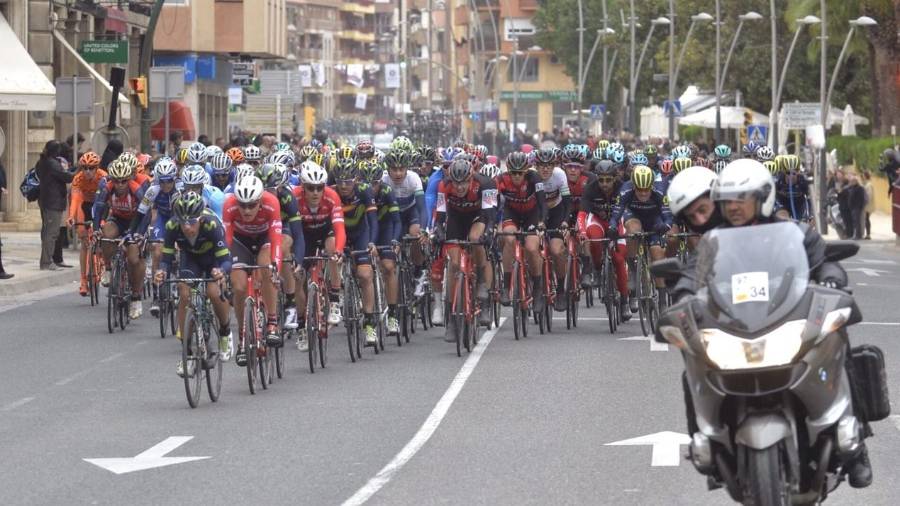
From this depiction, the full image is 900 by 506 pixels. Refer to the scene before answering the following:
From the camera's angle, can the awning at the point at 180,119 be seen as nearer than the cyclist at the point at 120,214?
No

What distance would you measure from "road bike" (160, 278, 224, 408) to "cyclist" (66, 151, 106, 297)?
931 cm

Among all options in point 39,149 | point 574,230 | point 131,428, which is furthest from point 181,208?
point 39,149

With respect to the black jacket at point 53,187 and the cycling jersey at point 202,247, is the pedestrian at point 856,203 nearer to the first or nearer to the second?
the black jacket at point 53,187

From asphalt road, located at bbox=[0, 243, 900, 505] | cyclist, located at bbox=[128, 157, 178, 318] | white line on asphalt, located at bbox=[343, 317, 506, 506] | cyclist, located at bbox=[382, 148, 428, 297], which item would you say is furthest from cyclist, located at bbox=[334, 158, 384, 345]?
cyclist, located at bbox=[128, 157, 178, 318]

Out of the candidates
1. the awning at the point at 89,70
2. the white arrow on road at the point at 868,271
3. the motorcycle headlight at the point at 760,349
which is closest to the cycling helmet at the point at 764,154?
the white arrow on road at the point at 868,271

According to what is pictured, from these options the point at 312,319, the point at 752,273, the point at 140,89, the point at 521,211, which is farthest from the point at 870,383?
the point at 140,89

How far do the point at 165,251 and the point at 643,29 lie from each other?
9546 cm

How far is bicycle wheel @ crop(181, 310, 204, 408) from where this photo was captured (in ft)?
50.0

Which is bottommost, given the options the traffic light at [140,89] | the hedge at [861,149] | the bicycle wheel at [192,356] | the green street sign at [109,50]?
the bicycle wheel at [192,356]

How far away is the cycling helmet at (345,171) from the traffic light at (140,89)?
18386mm

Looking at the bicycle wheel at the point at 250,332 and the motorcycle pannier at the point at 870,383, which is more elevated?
the motorcycle pannier at the point at 870,383

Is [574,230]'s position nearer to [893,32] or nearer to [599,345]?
[599,345]

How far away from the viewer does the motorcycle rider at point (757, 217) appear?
9055 millimetres

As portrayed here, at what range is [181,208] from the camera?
15.9 m
